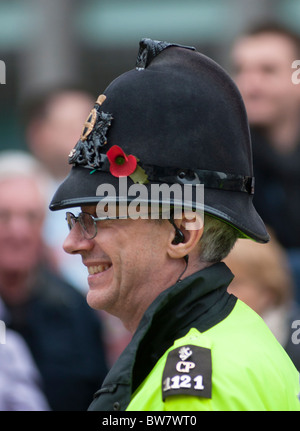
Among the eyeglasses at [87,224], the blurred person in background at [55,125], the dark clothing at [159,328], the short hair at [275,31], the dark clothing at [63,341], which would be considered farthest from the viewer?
the blurred person in background at [55,125]

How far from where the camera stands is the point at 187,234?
2.58 metres

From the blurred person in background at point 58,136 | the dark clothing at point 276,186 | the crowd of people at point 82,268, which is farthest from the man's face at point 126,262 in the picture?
the blurred person in background at point 58,136

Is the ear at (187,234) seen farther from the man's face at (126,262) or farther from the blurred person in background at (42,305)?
the blurred person in background at (42,305)

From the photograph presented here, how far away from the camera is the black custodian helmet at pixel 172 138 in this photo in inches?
101

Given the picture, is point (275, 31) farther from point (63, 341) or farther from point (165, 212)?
point (165, 212)

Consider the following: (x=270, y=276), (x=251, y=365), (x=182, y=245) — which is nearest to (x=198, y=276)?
(x=182, y=245)

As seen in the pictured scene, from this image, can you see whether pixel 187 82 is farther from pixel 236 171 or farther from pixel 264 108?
pixel 264 108

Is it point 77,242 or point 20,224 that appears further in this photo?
point 20,224

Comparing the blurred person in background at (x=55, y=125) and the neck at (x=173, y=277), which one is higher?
the blurred person in background at (x=55, y=125)

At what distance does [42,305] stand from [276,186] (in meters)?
1.46

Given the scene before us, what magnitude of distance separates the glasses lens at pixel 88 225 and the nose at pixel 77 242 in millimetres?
20

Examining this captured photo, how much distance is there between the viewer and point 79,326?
14.6ft

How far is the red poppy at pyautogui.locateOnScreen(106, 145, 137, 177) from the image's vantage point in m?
2.55

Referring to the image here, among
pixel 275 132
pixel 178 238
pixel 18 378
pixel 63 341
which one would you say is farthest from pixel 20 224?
pixel 178 238
